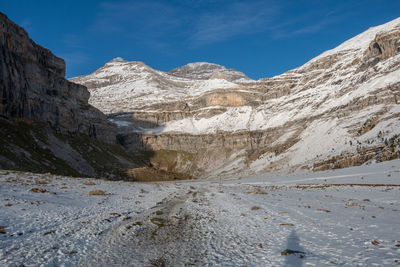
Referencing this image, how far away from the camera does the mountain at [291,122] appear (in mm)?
85250

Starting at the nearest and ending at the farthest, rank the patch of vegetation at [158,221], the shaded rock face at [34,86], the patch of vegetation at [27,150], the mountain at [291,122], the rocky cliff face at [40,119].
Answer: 1. the patch of vegetation at [158,221]
2. the patch of vegetation at [27,150]
3. the rocky cliff face at [40,119]
4. the shaded rock face at [34,86]
5. the mountain at [291,122]

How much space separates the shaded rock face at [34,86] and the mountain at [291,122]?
61.9 metres

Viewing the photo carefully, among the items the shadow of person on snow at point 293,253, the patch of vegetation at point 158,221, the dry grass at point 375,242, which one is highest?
the dry grass at point 375,242

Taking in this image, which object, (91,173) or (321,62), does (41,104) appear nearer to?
(91,173)

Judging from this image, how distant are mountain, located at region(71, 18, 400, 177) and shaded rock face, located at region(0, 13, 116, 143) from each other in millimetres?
61915

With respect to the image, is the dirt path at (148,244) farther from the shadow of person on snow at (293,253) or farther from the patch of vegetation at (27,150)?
the patch of vegetation at (27,150)

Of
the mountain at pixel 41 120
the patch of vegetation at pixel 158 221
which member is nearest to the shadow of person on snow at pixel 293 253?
the patch of vegetation at pixel 158 221

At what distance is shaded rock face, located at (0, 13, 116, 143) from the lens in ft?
259

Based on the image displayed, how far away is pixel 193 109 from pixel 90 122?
81.2 m

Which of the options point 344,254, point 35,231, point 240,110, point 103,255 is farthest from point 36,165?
point 240,110

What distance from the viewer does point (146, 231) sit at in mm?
13117

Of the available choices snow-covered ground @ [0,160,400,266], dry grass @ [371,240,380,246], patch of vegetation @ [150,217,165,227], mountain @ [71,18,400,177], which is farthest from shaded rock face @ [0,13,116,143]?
dry grass @ [371,240,380,246]

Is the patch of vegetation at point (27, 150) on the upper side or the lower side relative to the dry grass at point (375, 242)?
upper

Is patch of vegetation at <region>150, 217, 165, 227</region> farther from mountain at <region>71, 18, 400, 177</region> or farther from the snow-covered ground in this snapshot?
mountain at <region>71, 18, 400, 177</region>
